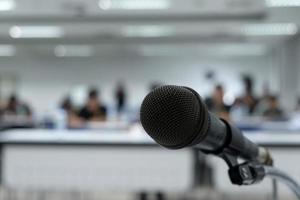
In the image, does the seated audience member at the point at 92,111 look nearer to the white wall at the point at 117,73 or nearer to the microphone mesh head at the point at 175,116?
the microphone mesh head at the point at 175,116

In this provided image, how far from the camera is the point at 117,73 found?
1284cm

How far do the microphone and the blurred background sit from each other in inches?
7.0

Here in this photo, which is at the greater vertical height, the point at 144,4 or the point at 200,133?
the point at 144,4

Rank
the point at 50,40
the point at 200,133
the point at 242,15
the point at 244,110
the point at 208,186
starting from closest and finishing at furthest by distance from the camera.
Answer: the point at 200,133 → the point at 208,186 → the point at 242,15 → the point at 244,110 → the point at 50,40

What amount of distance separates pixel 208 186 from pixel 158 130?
8.35 ft

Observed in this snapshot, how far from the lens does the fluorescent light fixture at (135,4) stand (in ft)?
16.1

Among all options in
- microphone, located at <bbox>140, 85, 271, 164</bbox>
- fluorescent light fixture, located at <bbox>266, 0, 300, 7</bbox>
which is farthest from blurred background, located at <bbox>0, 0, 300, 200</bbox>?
microphone, located at <bbox>140, 85, 271, 164</bbox>

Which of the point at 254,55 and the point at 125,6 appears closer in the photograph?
the point at 125,6

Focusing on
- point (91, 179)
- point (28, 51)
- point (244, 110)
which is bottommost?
point (244, 110)

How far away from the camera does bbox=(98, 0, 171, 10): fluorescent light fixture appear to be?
4921 mm

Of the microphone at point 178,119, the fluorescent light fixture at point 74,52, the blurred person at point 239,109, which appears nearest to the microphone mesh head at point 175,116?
the microphone at point 178,119

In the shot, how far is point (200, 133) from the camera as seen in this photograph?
0.53 meters

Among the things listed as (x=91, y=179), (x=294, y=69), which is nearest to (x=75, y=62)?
(x=294, y=69)

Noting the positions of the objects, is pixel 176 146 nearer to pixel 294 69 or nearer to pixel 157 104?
pixel 157 104
